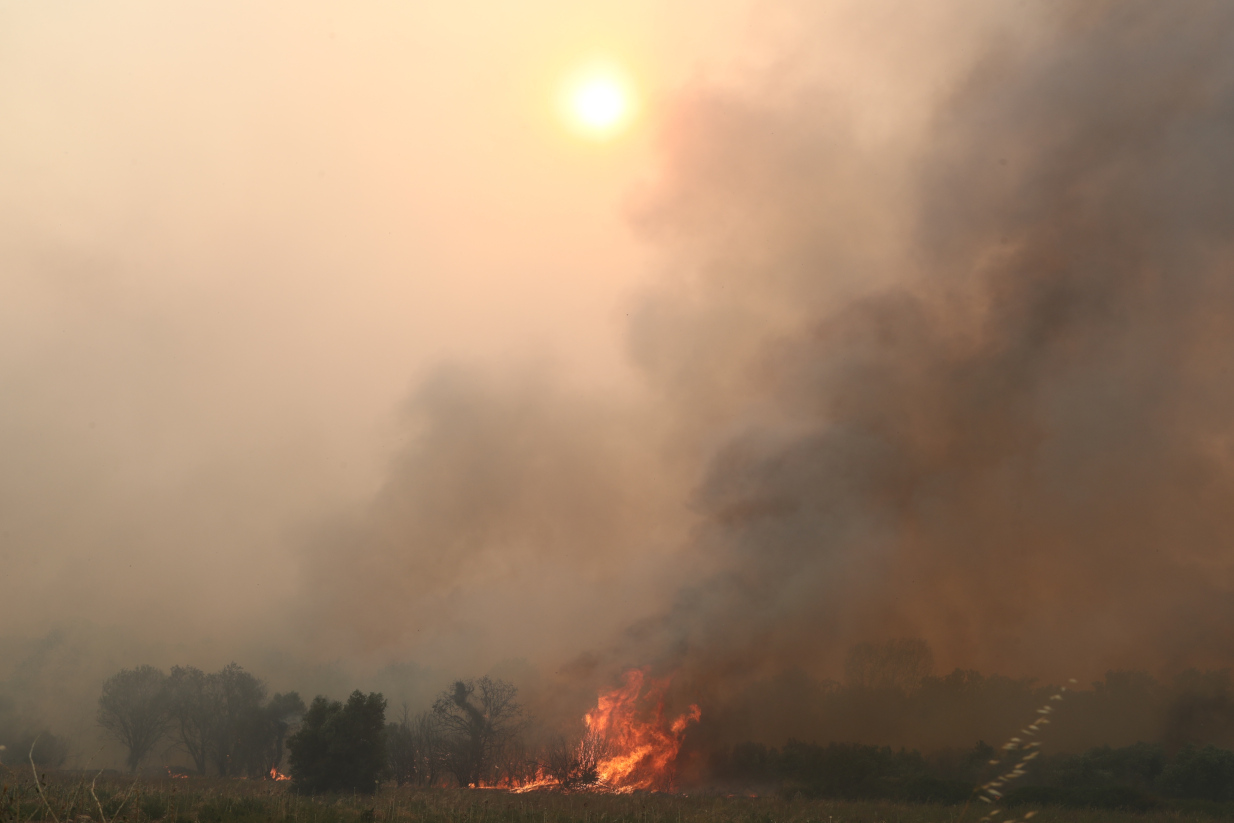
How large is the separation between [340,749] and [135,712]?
9102 cm

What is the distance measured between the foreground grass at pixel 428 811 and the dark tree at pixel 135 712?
297ft

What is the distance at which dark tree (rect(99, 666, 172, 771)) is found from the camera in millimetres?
125938

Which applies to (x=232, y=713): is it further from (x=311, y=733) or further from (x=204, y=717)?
(x=311, y=733)

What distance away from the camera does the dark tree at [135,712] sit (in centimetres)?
12594

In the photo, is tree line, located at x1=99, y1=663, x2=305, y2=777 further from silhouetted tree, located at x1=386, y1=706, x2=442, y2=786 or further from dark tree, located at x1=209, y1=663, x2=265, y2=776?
silhouetted tree, located at x1=386, y1=706, x2=442, y2=786

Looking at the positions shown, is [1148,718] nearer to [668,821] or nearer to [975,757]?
[975,757]

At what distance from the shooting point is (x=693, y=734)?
257 ft

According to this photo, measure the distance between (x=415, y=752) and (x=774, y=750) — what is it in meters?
52.9

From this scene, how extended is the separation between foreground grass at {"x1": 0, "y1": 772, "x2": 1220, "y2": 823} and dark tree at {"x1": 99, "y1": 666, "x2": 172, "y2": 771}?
9057 cm

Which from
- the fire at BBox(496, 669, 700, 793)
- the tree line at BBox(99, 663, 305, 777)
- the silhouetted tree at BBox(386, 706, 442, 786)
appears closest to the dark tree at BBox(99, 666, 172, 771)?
the tree line at BBox(99, 663, 305, 777)

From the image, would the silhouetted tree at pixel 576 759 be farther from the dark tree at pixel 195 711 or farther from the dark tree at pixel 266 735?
the dark tree at pixel 195 711

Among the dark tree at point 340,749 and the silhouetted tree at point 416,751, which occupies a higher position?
the dark tree at point 340,749

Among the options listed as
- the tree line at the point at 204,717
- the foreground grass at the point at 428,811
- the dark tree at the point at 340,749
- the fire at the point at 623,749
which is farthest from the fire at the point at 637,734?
the tree line at the point at 204,717

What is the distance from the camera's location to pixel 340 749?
203 feet
